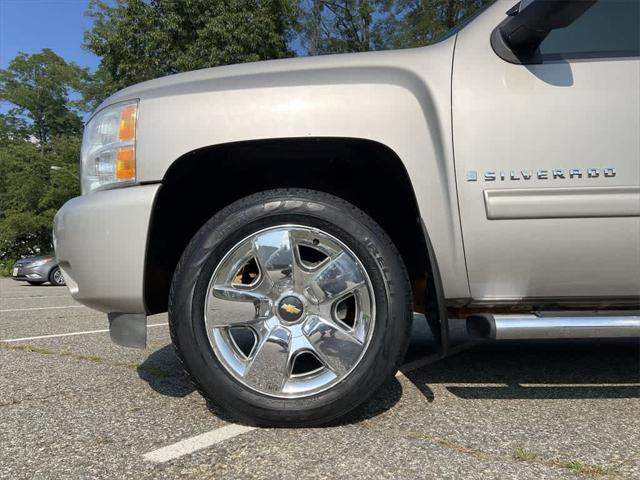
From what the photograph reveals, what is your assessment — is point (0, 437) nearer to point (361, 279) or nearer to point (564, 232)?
point (361, 279)

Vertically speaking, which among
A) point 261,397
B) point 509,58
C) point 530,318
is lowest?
point 261,397

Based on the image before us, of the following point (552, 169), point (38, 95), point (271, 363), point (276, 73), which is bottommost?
point (271, 363)

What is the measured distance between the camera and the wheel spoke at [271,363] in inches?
78.3

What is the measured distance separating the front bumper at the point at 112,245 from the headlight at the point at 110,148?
0.07 m

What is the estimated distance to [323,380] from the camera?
2006 mm

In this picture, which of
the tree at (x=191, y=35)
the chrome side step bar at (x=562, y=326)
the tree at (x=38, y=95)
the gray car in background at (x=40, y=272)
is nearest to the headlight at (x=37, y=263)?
the gray car in background at (x=40, y=272)

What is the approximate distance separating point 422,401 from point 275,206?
1095mm

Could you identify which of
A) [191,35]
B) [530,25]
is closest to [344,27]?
[191,35]

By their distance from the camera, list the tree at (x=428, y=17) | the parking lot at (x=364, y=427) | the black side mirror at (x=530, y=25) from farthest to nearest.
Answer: the tree at (x=428, y=17), the black side mirror at (x=530, y=25), the parking lot at (x=364, y=427)

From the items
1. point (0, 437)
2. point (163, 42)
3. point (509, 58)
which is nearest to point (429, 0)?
point (163, 42)

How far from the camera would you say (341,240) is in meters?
2.04

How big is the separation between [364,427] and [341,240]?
72cm

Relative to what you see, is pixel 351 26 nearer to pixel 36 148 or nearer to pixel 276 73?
pixel 276 73

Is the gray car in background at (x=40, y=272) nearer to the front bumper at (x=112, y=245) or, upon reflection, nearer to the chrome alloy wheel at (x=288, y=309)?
the front bumper at (x=112, y=245)
